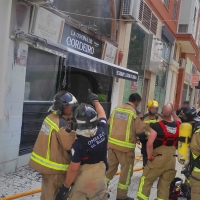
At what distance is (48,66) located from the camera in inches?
241

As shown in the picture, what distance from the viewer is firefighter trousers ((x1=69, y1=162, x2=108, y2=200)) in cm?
281

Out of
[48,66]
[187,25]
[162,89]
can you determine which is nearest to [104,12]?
[48,66]

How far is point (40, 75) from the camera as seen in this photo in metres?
5.95

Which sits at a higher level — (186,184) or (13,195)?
(186,184)

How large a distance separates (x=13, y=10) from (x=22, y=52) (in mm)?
715

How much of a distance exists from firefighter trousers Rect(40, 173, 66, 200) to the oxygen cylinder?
168 cm

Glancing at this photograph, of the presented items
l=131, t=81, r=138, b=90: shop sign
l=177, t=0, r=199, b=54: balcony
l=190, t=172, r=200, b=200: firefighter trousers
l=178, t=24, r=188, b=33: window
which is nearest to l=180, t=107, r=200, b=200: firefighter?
l=190, t=172, r=200, b=200: firefighter trousers

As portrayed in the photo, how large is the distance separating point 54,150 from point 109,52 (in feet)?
18.9

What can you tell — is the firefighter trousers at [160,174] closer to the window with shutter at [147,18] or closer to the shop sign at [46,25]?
the shop sign at [46,25]

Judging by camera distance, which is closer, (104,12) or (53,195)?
(53,195)

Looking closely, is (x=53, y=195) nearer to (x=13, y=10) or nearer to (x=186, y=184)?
(x=186, y=184)

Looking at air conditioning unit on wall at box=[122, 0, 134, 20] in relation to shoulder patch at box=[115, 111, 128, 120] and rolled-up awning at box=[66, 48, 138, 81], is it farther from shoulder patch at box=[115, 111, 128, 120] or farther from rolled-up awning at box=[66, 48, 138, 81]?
shoulder patch at box=[115, 111, 128, 120]

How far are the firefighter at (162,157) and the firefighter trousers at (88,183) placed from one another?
1.35 metres

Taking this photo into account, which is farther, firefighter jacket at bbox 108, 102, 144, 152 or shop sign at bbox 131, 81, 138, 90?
shop sign at bbox 131, 81, 138, 90
